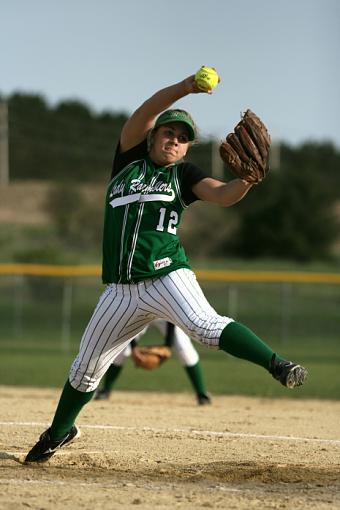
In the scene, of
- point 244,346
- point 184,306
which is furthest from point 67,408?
point 244,346

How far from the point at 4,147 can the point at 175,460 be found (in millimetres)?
36732

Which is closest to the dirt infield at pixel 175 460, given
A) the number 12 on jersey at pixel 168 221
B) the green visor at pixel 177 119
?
the number 12 on jersey at pixel 168 221

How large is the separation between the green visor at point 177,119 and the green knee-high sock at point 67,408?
1.39 metres

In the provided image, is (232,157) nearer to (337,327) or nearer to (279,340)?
(279,340)

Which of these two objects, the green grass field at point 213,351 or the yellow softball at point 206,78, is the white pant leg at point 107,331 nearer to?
the yellow softball at point 206,78

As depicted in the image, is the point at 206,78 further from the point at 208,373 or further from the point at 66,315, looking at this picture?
the point at 66,315

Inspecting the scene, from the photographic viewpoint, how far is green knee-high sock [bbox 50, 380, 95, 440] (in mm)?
4672

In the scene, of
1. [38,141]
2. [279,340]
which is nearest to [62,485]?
[279,340]

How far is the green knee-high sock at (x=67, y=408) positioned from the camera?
4.67 meters

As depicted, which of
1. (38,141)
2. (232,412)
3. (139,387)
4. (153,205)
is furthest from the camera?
(38,141)

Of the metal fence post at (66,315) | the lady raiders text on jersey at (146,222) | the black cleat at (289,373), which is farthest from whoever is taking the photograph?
the metal fence post at (66,315)

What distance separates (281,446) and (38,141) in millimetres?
39912

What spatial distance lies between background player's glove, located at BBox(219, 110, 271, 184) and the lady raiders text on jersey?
7.1 inches

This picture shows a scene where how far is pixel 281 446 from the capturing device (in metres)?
5.48
